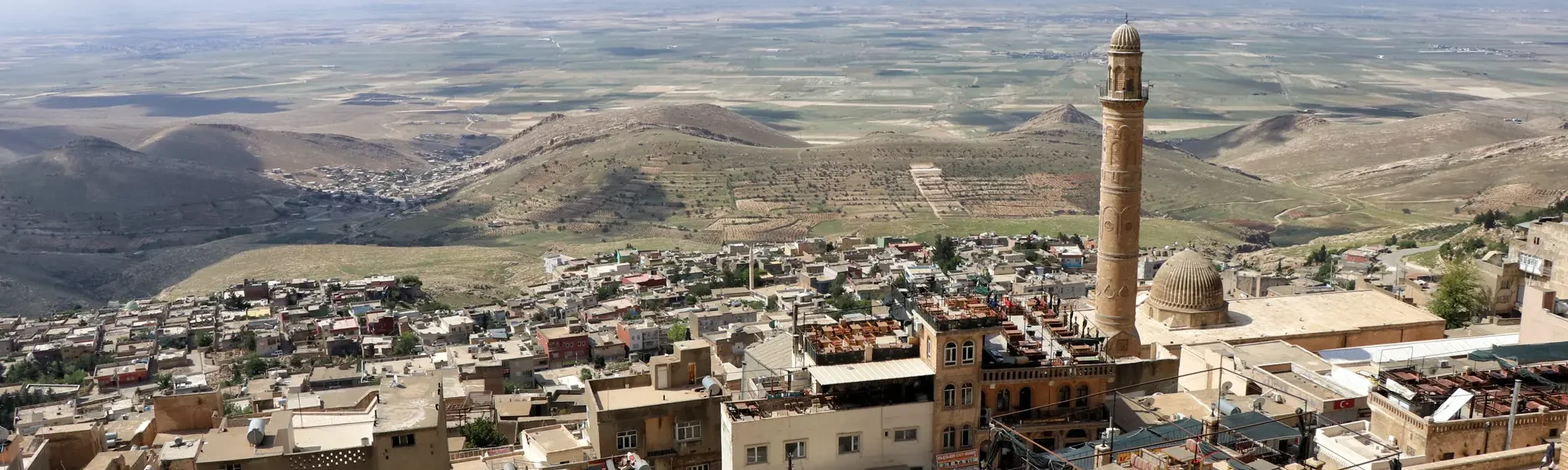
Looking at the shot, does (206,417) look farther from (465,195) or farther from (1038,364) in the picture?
(465,195)

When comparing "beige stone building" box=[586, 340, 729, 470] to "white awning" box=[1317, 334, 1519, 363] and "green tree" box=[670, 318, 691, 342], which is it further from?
"green tree" box=[670, 318, 691, 342]

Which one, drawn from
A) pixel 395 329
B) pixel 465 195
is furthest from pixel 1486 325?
pixel 465 195

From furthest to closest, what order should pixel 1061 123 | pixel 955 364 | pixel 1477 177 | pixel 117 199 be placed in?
pixel 1061 123, pixel 117 199, pixel 1477 177, pixel 955 364

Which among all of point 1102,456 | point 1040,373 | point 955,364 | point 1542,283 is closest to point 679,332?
point 1542,283

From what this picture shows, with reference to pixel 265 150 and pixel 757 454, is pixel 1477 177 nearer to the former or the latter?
pixel 757 454

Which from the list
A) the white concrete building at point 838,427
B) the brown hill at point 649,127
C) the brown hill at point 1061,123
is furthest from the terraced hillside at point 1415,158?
the white concrete building at point 838,427

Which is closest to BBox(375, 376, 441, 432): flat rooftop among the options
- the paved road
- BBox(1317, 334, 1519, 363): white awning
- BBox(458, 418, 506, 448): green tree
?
BBox(458, 418, 506, 448): green tree
